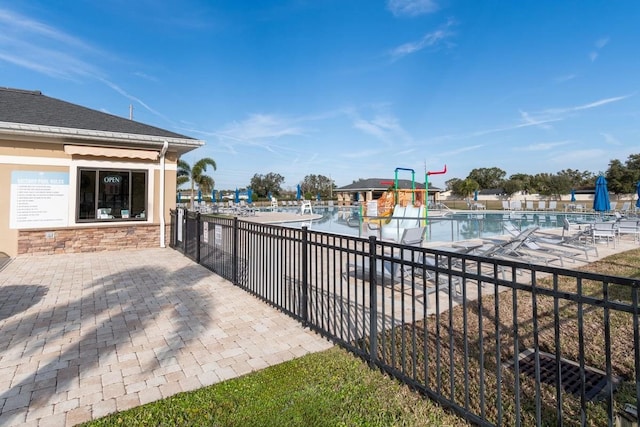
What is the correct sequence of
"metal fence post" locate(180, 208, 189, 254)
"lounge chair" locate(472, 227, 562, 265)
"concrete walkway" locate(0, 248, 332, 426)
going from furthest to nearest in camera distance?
1. "metal fence post" locate(180, 208, 189, 254)
2. "lounge chair" locate(472, 227, 562, 265)
3. "concrete walkway" locate(0, 248, 332, 426)

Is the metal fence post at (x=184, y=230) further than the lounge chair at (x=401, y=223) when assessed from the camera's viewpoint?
No

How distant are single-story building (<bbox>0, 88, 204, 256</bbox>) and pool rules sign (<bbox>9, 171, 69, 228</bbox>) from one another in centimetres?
2

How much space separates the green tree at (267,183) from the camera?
7730 cm

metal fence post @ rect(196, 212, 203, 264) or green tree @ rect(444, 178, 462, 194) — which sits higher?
green tree @ rect(444, 178, 462, 194)

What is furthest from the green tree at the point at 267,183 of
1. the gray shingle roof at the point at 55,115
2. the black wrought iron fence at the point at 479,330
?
the black wrought iron fence at the point at 479,330

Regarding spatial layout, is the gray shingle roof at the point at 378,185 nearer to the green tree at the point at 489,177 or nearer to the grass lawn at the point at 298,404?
the green tree at the point at 489,177

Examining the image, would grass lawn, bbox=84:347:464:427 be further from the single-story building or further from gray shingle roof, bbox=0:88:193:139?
gray shingle roof, bbox=0:88:193:139

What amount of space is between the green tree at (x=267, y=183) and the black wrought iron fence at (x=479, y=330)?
71.6 metres

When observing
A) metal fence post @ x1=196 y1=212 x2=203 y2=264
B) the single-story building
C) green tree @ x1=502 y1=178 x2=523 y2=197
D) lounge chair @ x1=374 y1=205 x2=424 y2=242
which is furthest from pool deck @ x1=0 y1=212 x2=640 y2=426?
green tree @ x1=502 y1=178 x2=523 y2=197

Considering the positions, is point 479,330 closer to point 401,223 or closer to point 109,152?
point 109,152

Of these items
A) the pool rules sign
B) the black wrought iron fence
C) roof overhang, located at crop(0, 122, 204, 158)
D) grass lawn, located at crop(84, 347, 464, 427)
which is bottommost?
grass lawn, located at crop(84, 347, 464, 427)

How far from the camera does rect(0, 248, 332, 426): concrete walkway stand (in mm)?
2738

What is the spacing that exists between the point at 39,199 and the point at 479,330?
1140 cm

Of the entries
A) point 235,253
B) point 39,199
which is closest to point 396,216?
point 235,253
